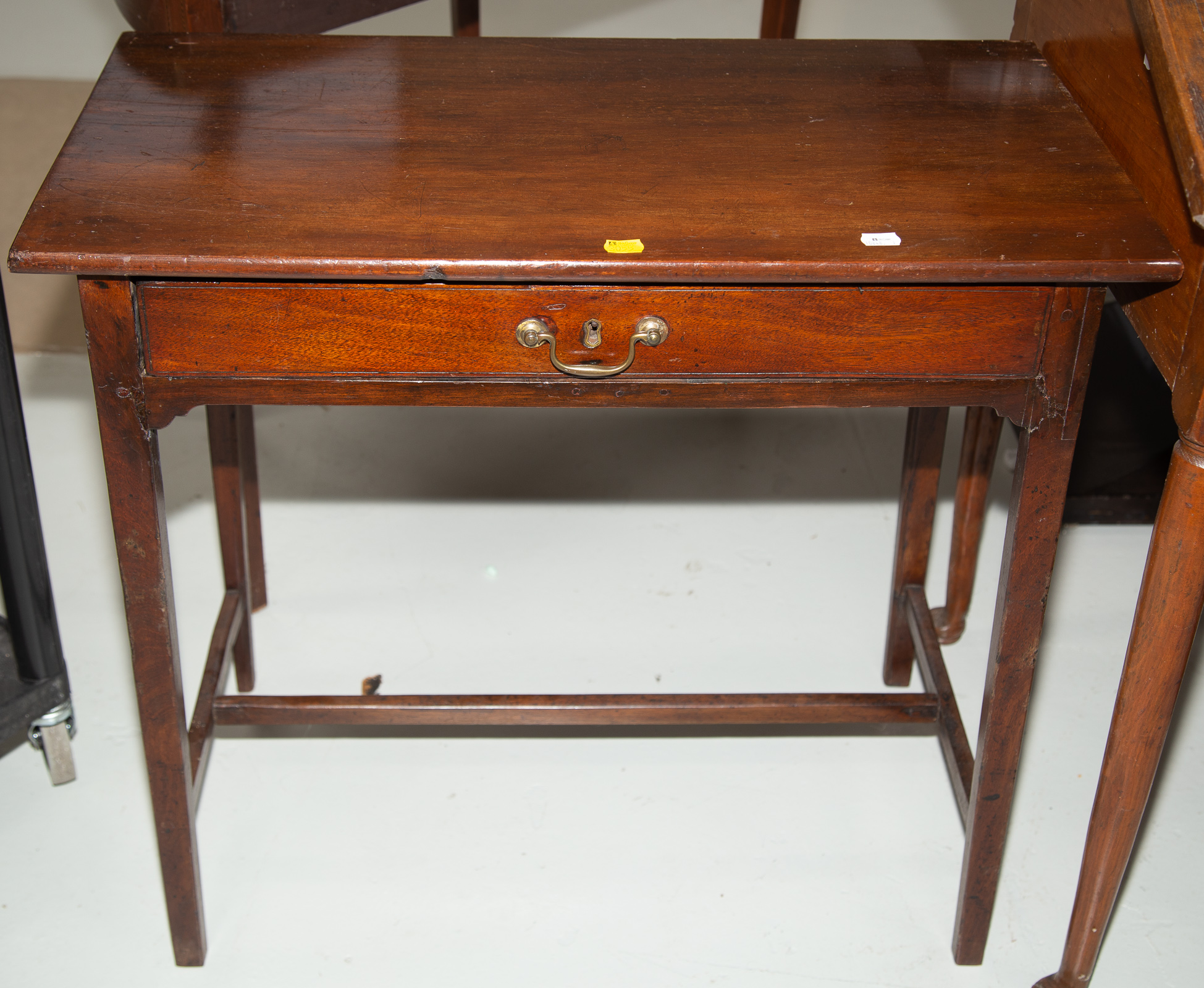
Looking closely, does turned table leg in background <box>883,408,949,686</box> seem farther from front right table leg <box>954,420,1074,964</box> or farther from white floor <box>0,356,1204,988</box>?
front right table leg <box>954,420,1074,964</box>

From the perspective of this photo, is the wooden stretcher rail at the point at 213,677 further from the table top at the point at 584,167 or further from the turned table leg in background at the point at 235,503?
the table top at the point at 584,167

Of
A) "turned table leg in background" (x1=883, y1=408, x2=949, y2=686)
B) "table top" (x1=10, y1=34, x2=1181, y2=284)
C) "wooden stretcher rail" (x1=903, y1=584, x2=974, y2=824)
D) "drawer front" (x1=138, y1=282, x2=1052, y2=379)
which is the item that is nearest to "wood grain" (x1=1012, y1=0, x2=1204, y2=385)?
"table top" (x1=10, y1=34, x2=1181, y2=284)

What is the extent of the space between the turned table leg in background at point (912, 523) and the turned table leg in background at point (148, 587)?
1.13 meters

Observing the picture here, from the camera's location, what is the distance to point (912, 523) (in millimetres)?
2113

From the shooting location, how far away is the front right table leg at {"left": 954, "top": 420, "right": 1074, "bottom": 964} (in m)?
1.44

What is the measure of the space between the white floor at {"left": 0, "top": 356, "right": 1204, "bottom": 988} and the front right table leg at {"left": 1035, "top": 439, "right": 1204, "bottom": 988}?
20cm

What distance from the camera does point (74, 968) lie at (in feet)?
5.81

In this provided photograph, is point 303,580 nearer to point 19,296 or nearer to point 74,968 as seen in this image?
point 74,968

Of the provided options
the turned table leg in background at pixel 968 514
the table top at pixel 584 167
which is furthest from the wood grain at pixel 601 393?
the turned table leg in background at pixel 968 514

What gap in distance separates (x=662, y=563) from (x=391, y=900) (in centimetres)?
92

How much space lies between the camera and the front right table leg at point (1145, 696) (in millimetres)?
1366

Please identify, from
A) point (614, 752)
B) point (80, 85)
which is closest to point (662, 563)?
point (614, 752)

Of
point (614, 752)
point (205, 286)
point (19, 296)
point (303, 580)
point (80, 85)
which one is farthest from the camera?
point (80, 85)

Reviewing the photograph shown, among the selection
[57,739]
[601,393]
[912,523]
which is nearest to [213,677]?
[57,739]
